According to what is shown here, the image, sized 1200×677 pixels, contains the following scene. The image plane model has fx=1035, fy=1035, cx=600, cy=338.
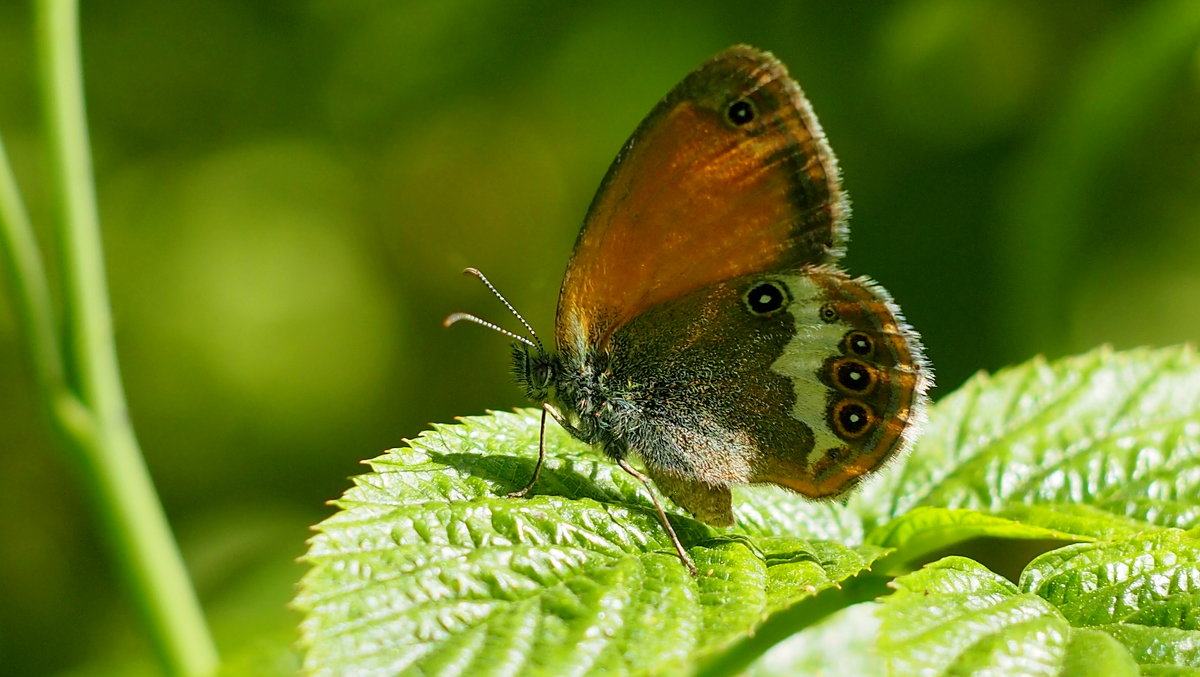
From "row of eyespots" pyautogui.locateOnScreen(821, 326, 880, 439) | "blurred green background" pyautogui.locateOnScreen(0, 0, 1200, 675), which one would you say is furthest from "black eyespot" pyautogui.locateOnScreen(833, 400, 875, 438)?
"blurred green background" pyautogui.locateOnScreen(0, 0, 1200, 675)

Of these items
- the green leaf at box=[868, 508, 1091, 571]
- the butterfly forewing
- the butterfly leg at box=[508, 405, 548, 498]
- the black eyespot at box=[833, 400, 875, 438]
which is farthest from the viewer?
the black eyespot at box=[833, 400, 875, 438]

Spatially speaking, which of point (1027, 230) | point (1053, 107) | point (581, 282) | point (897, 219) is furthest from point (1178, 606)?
point (1053, 107)

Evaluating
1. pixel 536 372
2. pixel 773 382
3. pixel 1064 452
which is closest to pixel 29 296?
pixel 536 372

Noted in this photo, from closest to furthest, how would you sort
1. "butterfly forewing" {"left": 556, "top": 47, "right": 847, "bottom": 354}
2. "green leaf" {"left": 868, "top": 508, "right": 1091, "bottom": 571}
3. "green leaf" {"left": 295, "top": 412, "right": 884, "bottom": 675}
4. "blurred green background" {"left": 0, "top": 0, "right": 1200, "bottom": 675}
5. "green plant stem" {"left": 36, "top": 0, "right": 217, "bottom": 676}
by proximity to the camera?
"green plant stem" {"left": 36, "top": 0, "right": 217, "bottom": 676}, "green leaf" {"left": 295, "top": 412, "right": 884, "bottom": 675}, "green leaf" {"left": 868, "top": 508, "right": 1091, "bottom": 571}, "butterfly forewing" {"left": 556, "top": 47, "right": 847, "bottom": 354}, "blurred green background" {"left": 0, "top": 0, "right": 1200, "bottom": 675}

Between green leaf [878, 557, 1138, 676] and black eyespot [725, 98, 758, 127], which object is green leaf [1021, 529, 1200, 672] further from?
black eyespot [725, 98, 758, 127]

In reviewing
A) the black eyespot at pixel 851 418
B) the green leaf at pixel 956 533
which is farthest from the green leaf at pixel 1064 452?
the black eyespot at pixel 851 418
